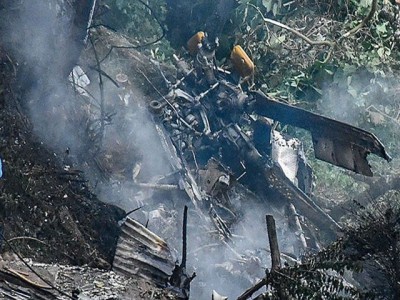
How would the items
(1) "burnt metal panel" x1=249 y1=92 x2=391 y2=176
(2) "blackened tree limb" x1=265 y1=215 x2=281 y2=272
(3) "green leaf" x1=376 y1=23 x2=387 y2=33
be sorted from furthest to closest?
(3) "green leaf" x1=376 y1=23 x2=387 y2=33, (1) "burnt metal panel" x1=249 y1=92 x2=391 y2=176, (2) "blackened tree limb" x1=265 y1=215 x2=281 y2=272

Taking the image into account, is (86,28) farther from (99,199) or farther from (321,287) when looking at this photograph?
(321,287)

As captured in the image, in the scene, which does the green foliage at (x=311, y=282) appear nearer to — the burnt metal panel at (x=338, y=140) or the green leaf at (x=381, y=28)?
the burnt metal panel at (x=338, y=140)

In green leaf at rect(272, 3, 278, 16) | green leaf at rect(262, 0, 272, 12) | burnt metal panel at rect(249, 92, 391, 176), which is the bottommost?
burnt metal panel at rect(249, 92, 391, 176)

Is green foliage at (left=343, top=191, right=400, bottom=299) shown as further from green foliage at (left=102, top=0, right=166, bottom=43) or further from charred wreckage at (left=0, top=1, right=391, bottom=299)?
green foliage at (left=102, top=0, right=166, bottom=43)

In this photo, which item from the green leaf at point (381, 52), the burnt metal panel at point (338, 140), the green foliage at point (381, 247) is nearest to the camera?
the green foliage at point (381, 247)

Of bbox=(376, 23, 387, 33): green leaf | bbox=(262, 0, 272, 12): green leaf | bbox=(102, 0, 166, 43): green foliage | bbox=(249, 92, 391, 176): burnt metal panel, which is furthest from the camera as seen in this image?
bbox=(376, 23, 387, 33): green leaf

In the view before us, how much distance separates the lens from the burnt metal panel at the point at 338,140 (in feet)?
27.3

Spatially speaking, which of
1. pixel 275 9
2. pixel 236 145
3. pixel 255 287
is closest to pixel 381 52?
pixel 275 9

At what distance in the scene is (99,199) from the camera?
7.69 metres

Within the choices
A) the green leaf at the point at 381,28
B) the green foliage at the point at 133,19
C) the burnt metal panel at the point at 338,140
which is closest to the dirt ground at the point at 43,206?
the burnt metal panel at the point at 338,140

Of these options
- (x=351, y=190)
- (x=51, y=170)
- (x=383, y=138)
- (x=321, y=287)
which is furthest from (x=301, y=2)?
(x=321, y=287)

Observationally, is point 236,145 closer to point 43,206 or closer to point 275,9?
point 275,9

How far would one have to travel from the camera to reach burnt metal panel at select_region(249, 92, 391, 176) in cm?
833

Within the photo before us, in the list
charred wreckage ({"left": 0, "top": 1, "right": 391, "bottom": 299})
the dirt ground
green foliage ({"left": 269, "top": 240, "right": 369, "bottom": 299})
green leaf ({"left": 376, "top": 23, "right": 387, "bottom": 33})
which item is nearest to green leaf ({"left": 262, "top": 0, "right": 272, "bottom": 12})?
charred wreckage ({"left": 0, "top": 1, "right": 391, "bottom": 299})
